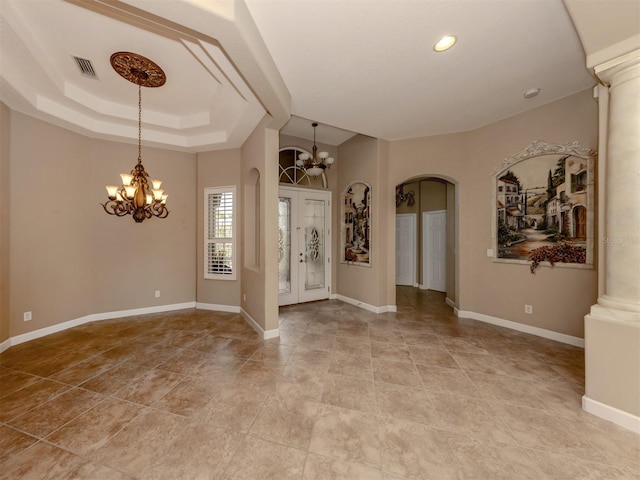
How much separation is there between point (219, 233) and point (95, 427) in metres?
3.36

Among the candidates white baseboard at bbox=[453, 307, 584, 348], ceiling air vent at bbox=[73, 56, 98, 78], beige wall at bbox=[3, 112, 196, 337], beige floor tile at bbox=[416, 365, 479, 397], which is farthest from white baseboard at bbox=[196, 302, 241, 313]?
white baseboard at bbox=[453, 307, 584, 348]

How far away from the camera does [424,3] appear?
1931mm

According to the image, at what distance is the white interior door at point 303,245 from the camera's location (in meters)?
5.20

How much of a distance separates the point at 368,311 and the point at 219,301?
2862 mm

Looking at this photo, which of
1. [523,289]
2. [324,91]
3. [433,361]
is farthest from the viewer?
[523,289]

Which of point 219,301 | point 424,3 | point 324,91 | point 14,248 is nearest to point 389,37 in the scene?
point 424,3

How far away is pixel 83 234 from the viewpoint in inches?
165

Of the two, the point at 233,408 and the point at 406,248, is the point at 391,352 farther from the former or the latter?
the point at 406,248

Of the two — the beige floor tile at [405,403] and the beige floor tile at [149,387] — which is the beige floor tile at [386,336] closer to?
the beige floor tile at [405,403]

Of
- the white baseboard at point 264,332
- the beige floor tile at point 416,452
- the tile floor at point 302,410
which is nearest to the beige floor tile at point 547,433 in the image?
the tile floor at point 302,410

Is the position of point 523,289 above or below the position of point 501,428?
above

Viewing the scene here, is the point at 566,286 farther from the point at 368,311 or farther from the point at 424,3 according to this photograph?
the point at 424,3

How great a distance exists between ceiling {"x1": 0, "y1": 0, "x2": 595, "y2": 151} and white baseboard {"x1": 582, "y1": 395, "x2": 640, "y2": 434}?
3.12m

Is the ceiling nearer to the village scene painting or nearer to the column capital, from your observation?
the column capital
